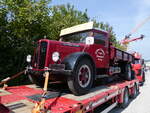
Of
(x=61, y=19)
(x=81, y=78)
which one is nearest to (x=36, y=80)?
(x=81, y=78)

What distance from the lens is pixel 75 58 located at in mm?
3219

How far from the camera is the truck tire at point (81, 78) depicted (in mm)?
3113

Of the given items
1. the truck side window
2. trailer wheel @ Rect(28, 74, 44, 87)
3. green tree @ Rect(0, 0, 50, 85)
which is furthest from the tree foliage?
the truck side window

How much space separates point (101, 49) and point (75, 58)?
5.42ft

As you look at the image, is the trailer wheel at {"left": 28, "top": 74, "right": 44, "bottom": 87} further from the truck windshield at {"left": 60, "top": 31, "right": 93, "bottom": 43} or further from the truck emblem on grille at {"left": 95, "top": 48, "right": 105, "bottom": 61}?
the truck emblem on grille at {"left": 95, "top": 48, "right": 105, "bottom": 61}

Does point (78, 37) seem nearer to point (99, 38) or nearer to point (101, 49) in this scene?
point (99, 38)

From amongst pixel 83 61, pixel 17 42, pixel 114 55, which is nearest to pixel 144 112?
pixel 114 55

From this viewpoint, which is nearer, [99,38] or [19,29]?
[99,38]

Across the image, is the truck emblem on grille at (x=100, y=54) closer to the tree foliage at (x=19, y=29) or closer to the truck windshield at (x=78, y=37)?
the truck windshield at (x=78, y=37)

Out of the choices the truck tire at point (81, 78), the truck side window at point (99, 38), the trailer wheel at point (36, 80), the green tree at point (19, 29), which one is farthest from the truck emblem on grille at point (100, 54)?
the green tree at point (19, 29)

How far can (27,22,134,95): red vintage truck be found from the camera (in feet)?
10.3

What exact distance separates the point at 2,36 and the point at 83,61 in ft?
14.4

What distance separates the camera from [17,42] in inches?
273

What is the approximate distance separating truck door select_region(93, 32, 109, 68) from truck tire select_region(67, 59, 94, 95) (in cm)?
77
